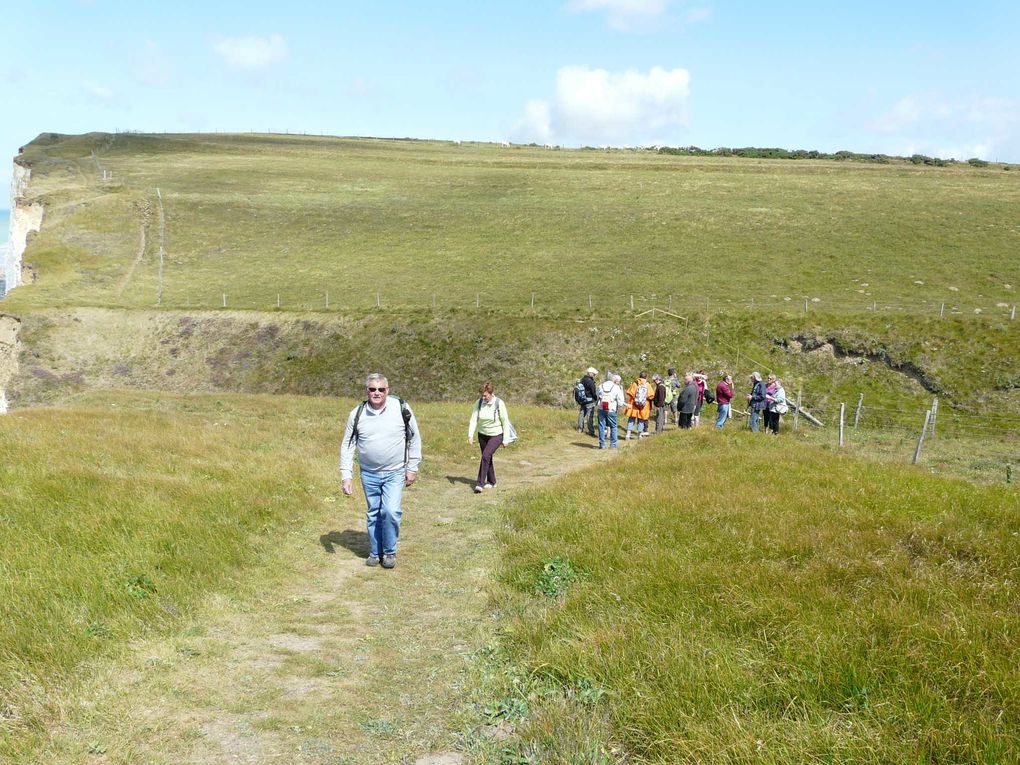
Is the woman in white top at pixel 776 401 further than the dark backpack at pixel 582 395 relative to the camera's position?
No

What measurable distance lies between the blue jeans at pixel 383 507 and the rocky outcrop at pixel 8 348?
4070cm

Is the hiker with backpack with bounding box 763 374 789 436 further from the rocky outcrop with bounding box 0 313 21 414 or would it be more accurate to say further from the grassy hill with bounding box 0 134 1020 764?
the rocky outcrop with bounding box 0 313 21 414

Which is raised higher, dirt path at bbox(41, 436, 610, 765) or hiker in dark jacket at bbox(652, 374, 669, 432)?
dirt path at bbox(41, 436, 610, 765)

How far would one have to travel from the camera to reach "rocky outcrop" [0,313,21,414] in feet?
A: 138

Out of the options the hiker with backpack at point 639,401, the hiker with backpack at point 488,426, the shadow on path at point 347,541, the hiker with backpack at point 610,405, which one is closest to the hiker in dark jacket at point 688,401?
the hiker with backpack at point 639,401

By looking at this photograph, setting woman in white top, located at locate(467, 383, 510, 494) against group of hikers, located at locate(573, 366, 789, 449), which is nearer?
woman in white top, located at locate(467, 383, 510, 494)

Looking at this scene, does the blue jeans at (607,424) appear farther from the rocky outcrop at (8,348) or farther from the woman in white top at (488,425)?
the rocky outcrop at (8,348)

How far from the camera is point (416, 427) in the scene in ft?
34.5

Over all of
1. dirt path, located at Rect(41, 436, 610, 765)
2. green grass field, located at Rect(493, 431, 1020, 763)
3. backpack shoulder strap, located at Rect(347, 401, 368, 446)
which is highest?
backpack shoulder strap, located at Rect(347, 401, 368, 446)

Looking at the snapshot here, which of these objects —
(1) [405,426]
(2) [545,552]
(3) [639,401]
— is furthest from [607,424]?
(2) [545,552]

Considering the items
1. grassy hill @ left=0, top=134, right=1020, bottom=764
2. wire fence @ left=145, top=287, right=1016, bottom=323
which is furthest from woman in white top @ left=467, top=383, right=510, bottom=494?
wire fence @ left=145, top=287, right=1016, bottom=323

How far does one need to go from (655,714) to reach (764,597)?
219cm

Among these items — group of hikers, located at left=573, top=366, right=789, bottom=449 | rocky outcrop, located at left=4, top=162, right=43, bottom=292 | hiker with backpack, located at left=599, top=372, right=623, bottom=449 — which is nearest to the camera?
hiker with backpack, located at left=599, top=372, right=623, bottom=449

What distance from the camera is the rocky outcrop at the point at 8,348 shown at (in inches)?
1655
